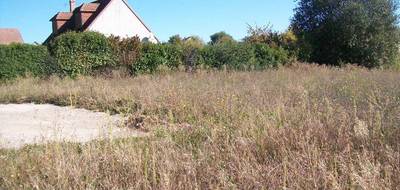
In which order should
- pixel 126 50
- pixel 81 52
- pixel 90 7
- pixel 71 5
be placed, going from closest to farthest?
1. pixel 81 52
2. pixel 126 50
3. pixel 90 7
4. pixel 71 5

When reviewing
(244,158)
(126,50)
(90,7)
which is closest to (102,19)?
(90,7)

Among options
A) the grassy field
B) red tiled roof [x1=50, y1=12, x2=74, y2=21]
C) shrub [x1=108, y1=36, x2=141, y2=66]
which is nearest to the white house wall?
red tiled roof [x1=50, y1=12, x2=74, y2=21]

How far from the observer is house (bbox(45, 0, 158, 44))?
144 feet

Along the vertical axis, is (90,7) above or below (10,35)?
above

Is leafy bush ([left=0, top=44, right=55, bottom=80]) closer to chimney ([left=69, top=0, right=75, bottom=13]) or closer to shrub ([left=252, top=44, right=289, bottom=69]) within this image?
shrub ([left=252, top=44, right=289, bottom=69])

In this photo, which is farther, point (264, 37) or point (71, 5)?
point (71, 5)

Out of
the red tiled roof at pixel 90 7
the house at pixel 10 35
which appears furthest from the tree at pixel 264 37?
the house at pixel 10 35

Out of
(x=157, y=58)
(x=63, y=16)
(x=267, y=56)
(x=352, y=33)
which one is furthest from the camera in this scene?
(x=63, y=16)

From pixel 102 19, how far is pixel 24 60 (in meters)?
24.2

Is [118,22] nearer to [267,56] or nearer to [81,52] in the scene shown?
[267,56]

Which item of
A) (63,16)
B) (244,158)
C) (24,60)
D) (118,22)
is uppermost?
(63,16)

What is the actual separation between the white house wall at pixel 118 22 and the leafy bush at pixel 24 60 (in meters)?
22.8

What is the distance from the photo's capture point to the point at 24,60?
20359 mm

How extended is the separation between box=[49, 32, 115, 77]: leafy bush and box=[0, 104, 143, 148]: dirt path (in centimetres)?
828
